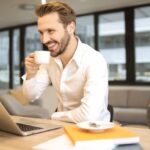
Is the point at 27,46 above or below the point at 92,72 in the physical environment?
above

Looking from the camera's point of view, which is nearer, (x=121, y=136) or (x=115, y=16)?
(x=121, y=136)

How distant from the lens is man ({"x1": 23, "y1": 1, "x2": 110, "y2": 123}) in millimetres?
1510

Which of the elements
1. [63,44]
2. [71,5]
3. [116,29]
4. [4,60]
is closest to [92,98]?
[63,44]

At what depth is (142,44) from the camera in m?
5.32

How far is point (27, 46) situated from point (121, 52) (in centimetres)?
291

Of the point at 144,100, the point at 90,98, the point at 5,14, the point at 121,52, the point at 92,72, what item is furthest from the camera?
the point at 5,14

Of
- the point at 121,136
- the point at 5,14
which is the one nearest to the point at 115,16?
the point at 5,14

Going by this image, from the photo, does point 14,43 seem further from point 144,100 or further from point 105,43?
point 144,100

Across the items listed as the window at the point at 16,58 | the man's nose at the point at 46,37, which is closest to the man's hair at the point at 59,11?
the man's nose at the point at 46,37

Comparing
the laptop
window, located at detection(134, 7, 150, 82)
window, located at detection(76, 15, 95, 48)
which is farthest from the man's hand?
window, located at detection(76, 15, 95, 48)

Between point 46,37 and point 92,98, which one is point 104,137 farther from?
point 46,37

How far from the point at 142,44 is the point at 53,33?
157 inches

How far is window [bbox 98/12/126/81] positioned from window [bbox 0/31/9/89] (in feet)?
10.4

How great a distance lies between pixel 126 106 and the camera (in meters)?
5.07
